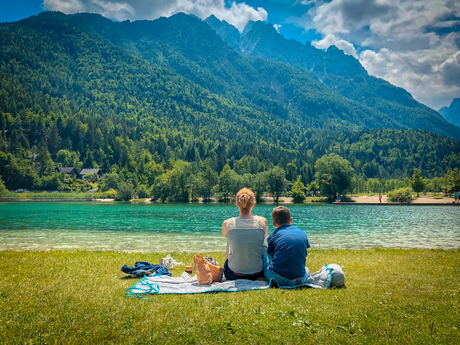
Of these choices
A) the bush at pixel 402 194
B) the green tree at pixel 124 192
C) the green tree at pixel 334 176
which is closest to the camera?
the bush at pixel 402 194

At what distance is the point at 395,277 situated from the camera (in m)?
10.8

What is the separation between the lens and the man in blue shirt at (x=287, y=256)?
30.0ft

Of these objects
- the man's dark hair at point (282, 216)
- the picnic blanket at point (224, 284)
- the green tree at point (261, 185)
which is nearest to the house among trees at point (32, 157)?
the green tree at point (261, 185)

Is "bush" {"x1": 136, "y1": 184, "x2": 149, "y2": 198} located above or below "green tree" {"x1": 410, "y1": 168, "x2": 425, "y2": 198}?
below

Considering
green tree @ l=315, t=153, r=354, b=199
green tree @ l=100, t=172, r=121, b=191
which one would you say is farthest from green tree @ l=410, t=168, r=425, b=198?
green tree @ l=100, t=172, r=121, b=191

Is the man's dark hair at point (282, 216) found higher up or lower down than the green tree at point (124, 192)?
higher up


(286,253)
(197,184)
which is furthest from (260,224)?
(197,184)

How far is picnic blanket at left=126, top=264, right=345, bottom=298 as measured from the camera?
29.7 feet

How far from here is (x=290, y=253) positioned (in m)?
9.11

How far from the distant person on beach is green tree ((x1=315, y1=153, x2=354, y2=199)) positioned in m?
124

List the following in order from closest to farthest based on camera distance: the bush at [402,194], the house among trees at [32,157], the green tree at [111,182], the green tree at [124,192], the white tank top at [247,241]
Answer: the white tank top at [247,241] → the bush at [402,194] → the green tree at [124,192] → the green tree at [111,182] → the house among trees at [32,157]

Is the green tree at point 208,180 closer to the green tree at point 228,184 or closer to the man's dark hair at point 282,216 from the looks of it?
the green tree at point 228,184

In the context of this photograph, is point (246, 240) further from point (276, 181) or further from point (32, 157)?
point (32, 157)

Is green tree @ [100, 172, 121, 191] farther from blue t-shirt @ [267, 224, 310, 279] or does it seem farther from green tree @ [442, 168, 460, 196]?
blue t-shirt @ [267, 224, 310, 279]
